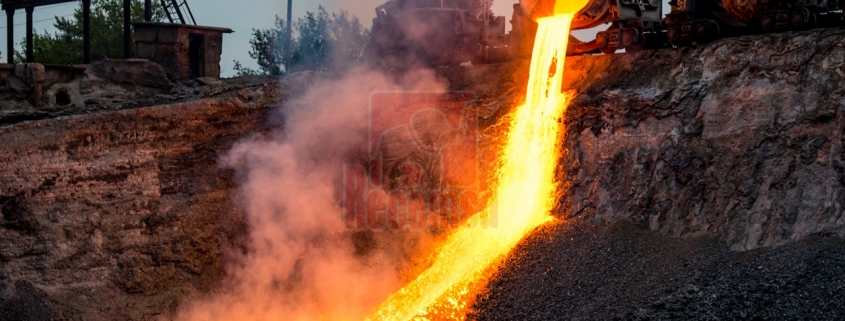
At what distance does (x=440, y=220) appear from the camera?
16172 mm

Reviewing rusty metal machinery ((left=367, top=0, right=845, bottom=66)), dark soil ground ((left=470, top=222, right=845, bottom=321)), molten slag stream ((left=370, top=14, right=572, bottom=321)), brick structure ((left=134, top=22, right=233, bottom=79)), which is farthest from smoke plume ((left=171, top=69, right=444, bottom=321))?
brick structure ((left=134, top=22, right=233, bottom=79))

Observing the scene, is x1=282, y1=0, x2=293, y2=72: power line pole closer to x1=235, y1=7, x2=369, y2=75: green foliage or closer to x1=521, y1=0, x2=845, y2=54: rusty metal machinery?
x1=235, y1=7, x2=369, y2=75: green foliage

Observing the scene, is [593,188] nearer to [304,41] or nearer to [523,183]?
[523,183]

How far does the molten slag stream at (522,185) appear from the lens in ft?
46.8

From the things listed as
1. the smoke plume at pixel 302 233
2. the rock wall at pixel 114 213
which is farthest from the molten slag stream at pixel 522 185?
the rock wall at pixel 114 213

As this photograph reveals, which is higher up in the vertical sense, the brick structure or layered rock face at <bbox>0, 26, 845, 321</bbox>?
the brick structure

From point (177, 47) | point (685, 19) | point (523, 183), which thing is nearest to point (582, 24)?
point (685, 19)

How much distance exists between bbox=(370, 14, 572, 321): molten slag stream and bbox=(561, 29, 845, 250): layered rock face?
1.41ft

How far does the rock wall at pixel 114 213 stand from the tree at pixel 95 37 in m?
22.3

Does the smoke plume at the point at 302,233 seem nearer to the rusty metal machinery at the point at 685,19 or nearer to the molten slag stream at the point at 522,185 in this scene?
the molten slag stream at the point at 522,185

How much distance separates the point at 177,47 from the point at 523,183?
31.0 feet

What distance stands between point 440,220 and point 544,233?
9.50ft

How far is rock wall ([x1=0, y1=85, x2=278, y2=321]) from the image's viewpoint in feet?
49.8

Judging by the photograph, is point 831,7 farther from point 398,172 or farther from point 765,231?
point 398,172
